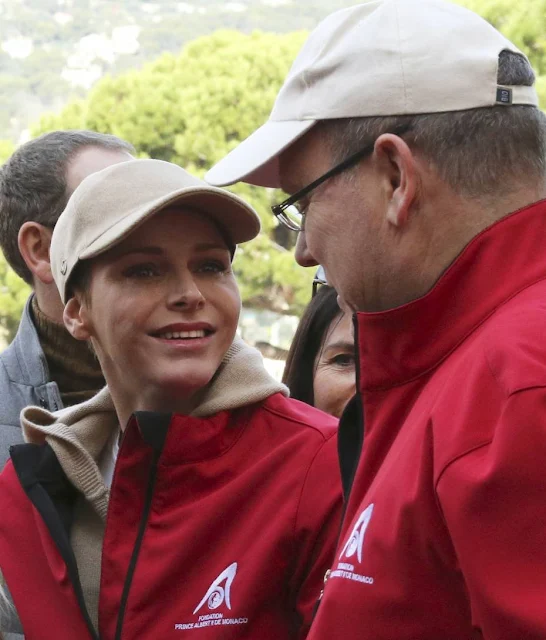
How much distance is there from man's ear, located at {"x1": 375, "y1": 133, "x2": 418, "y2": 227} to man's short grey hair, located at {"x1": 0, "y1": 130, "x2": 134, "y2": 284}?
179cm

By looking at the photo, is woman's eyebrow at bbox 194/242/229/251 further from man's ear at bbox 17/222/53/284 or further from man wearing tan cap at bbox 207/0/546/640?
man's ear at bbox 17/222/53/284

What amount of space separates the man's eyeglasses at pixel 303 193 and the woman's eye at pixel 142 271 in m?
0.31

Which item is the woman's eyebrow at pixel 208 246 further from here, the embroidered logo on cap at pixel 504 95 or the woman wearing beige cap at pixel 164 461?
the embroidered logo on cap at pixel 504 95

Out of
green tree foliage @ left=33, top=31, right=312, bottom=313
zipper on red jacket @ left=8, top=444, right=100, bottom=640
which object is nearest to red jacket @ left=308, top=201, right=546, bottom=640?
zipper on red jacket @ left=8, top=444, right=100, bottom=640

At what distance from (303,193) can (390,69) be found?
0.84ft

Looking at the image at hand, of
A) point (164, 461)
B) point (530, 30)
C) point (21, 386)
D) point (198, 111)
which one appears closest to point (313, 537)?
point (164, 461)

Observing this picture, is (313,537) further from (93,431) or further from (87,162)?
(87,162)

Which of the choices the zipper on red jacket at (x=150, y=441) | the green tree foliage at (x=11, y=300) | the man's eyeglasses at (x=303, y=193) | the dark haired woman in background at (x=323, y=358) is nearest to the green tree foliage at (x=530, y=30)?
the green tree foliage at (x=11, y=300)

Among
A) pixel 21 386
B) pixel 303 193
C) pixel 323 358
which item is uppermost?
pixel 303 193

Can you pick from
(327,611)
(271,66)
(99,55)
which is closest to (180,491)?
(327,611)

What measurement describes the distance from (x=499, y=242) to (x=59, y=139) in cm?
221

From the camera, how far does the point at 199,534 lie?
2131mm

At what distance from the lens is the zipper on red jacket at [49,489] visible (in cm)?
227

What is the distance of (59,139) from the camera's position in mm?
3512
